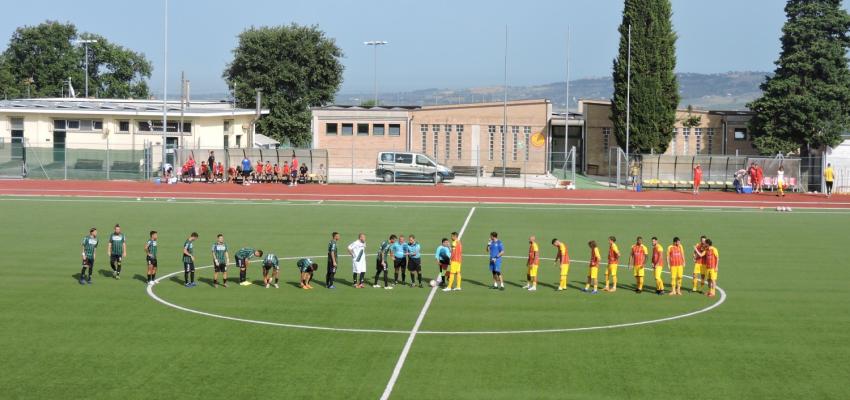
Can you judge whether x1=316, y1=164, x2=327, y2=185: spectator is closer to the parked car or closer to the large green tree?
the parked car

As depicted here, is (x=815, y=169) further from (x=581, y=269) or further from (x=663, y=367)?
(x=663, y=367)

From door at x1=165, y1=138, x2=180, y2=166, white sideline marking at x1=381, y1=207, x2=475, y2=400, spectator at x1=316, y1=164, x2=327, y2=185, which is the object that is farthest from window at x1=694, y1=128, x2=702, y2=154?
white sideline marking at x1=381, y1=207, x2=475, y2=400

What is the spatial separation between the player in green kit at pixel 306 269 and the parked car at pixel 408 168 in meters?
38.4

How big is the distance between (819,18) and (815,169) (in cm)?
1212

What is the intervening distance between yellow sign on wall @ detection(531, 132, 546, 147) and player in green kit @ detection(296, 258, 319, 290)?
167 feet

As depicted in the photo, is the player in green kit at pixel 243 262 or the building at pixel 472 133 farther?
the building at pixel 472 133

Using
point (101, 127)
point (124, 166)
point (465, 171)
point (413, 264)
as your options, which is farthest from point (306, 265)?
point (101, 127)

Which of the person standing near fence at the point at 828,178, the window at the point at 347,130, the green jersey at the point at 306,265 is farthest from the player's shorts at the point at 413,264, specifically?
the window at the point at 347,130

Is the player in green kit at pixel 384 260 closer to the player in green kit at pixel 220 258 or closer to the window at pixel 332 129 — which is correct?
the player in green kit at pixel 220 258

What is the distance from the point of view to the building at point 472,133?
3076 inches

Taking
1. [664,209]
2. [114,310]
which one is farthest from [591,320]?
[664,209]

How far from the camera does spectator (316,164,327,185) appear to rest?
65.1 meters

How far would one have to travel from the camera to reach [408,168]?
2638 inches

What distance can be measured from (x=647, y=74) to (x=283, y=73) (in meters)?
47.3
